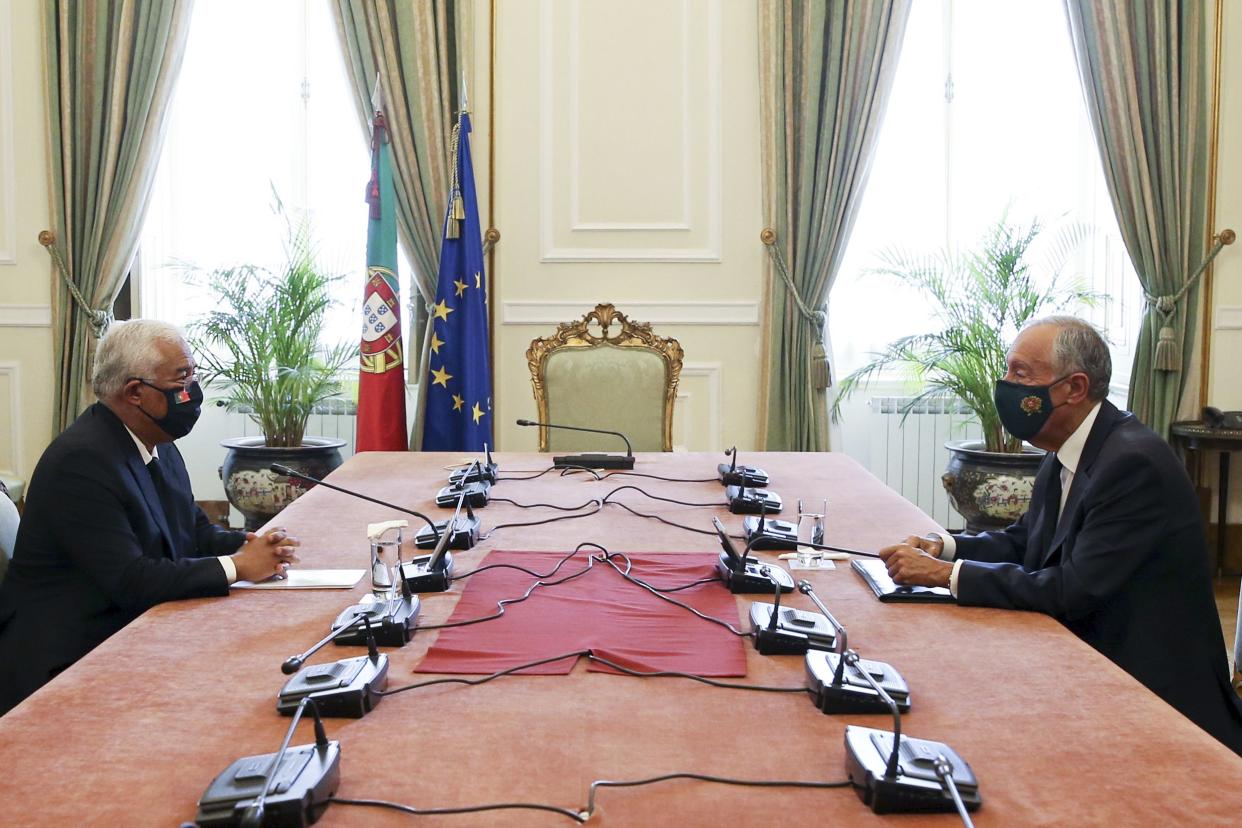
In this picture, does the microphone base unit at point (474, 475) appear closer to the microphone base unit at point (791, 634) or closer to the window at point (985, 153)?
the microphone base unit at point (791, 634)

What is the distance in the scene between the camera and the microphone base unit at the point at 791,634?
66.8 inches

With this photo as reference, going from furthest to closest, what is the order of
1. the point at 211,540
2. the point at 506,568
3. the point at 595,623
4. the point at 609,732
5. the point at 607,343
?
the point at 607,343 < the point at 211,540 < the point at 506,568 < the point at 595,623 < the point at 609,732

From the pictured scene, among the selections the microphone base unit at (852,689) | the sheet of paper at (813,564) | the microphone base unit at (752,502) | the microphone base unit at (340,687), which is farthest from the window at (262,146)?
the microphone base unit at (852,689)

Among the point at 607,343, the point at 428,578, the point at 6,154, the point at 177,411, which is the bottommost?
the point at 428,578

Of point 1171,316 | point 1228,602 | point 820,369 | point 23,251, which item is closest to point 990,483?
point 820,369

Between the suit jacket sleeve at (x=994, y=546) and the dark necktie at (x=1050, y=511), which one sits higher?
the dark necktie at (x=1050, y=511)

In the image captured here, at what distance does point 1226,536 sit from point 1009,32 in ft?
8.35

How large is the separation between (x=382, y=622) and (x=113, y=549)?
75cm

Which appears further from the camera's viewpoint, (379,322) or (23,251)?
(23,251)

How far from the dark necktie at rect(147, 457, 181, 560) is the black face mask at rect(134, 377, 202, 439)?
0.10 metres

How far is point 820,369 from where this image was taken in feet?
17.0

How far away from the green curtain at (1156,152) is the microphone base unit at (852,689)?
410 cm

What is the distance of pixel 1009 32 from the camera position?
5.36 m

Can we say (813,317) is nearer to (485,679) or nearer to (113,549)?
(113,549)
